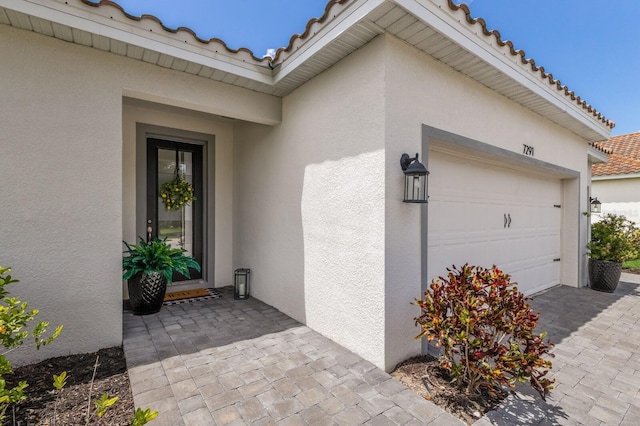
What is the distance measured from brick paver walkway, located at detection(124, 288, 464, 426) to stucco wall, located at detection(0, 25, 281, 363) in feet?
2.68

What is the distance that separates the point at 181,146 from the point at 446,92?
Result: 17.1 ft

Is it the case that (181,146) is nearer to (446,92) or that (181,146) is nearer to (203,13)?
(203,13)

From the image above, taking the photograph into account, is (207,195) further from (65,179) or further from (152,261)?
(65,179)

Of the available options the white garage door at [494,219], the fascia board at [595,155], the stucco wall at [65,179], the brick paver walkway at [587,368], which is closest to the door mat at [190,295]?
the stucco wall at [65,179]

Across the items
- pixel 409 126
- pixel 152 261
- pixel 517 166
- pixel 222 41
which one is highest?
pixel 222 41

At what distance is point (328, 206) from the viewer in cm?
420

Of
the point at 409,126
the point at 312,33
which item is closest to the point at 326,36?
the point at 312,33

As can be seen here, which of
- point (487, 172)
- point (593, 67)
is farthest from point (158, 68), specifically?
point (593, 67)

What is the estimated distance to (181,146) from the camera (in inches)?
249

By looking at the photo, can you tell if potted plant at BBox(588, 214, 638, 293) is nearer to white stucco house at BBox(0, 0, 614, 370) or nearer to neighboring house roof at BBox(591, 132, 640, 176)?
white stucco house at BBox(0, 0, 614, 370)

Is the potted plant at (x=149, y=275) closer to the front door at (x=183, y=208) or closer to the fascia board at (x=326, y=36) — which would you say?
the front door at (x=183, y=208)

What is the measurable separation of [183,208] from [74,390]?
3974 mm

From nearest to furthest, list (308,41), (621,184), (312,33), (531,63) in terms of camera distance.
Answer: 1. (312,33)
2. (308,41)
3. (531,63)
4. (621,184)

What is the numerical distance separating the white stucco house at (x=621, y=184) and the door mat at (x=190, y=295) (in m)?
15.7
